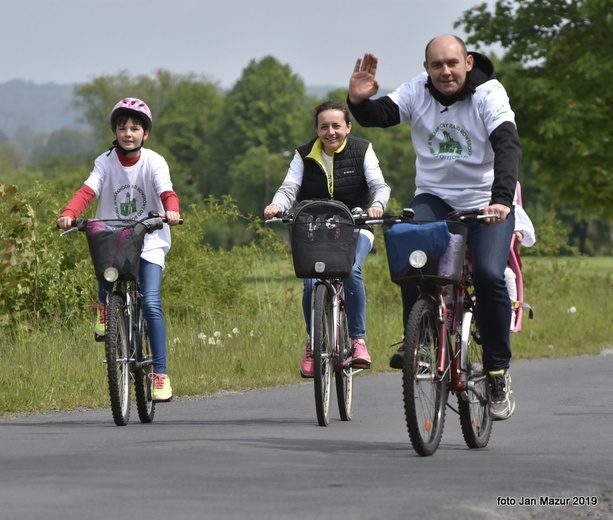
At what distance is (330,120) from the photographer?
9156 mm

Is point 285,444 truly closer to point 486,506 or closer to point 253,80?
point 486,506

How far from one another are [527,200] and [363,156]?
84018 mm

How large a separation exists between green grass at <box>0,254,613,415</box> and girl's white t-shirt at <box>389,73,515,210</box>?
355 cm

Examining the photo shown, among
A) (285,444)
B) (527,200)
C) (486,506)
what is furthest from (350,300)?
(527,200)

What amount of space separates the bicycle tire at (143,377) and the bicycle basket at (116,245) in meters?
0.49

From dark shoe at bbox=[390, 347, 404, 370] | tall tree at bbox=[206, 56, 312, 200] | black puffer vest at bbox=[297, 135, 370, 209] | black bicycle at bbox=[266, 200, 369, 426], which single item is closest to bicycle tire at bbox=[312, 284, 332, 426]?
black bicycle at bbox=[266, 200, 369, 426]

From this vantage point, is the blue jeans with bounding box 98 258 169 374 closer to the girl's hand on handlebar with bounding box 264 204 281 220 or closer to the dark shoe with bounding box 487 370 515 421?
the girl's hand on handlebar with bounding box 264 204 281 220

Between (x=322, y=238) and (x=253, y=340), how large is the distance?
4812 millimetres

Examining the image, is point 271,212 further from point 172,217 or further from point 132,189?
point 132,189

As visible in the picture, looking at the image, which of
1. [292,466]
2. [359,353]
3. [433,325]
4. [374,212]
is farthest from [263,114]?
[292,466]

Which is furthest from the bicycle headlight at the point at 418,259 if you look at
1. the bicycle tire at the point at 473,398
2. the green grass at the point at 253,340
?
the green grass at the point at 253,340

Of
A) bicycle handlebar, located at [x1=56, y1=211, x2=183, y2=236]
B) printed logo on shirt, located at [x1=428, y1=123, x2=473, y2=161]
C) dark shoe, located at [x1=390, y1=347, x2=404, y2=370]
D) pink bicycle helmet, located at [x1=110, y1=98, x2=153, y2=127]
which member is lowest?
dark shoe, located at [x1=390, y1=347, x2=404, y2=370]

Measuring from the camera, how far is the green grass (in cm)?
1011

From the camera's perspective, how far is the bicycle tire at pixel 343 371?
28.3ft
